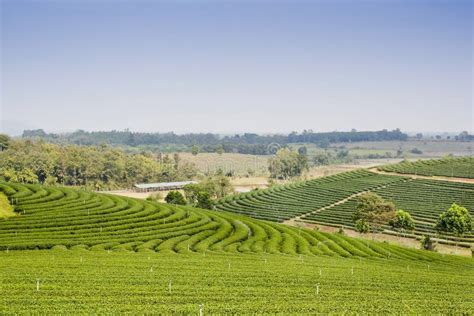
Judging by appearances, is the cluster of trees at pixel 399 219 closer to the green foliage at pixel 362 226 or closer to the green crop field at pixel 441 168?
the green foliage at pixel 362 226

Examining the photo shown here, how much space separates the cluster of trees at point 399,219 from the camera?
222ft

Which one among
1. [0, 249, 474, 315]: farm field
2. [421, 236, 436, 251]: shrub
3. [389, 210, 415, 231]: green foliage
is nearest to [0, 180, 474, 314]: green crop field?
[0, 249, 474, 315]: farm field

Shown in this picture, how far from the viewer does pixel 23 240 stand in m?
44.2

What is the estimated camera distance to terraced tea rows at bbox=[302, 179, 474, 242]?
270 ft

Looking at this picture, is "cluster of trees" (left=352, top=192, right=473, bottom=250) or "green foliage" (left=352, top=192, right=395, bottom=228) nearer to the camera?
"cluster of trees" (left=352, top=192, right=473, bottom=250)

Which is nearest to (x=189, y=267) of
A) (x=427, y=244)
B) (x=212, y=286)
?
(x=212, y=286)

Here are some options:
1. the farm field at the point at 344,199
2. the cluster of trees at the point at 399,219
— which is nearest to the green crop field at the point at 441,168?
the farm field at the point at 344,199

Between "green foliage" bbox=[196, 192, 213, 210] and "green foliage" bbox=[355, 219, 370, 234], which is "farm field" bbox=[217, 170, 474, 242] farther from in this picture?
"green foliage" bbox=[355, 219, 370, 234]

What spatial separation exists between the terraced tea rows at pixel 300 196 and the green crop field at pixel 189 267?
109 ft

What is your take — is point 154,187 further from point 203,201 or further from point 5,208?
point 5,208

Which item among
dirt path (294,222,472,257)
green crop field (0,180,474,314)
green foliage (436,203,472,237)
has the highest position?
green crop field (0,180,474,314)

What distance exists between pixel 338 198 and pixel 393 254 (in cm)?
5079

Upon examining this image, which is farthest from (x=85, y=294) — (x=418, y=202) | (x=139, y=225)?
(x=418, y=202)

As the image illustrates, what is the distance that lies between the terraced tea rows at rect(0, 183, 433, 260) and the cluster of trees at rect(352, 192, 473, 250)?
53.9 ft
